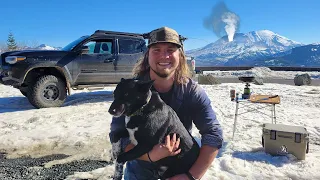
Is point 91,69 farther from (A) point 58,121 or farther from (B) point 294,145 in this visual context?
(B) point 294,145

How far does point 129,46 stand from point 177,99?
627 cm

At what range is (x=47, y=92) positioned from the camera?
6527 millimetres

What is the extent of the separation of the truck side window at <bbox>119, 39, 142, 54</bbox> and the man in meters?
5.96

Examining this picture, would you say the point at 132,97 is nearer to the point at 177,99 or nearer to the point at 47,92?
the point at 177,99

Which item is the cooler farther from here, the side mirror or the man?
the side mirror

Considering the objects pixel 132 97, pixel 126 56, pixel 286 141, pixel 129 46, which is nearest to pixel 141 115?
pixel 132 97

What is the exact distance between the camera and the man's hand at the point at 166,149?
4.60 feet

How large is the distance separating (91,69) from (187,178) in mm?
6146

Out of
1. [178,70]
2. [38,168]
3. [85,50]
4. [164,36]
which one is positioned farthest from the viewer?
[85,50]

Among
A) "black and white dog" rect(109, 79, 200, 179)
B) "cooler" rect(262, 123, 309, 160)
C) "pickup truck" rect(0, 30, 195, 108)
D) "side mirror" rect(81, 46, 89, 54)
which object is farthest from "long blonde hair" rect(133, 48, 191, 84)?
"side mirror" rect(81, 46, 89, 54)

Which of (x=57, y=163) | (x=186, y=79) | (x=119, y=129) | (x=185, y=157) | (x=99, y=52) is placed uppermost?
(x=99, y=52)

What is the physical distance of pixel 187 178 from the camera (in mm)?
1542

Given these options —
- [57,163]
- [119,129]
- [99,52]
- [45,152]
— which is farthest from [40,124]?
[119,129]

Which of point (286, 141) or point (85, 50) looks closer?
point (286, 141)
